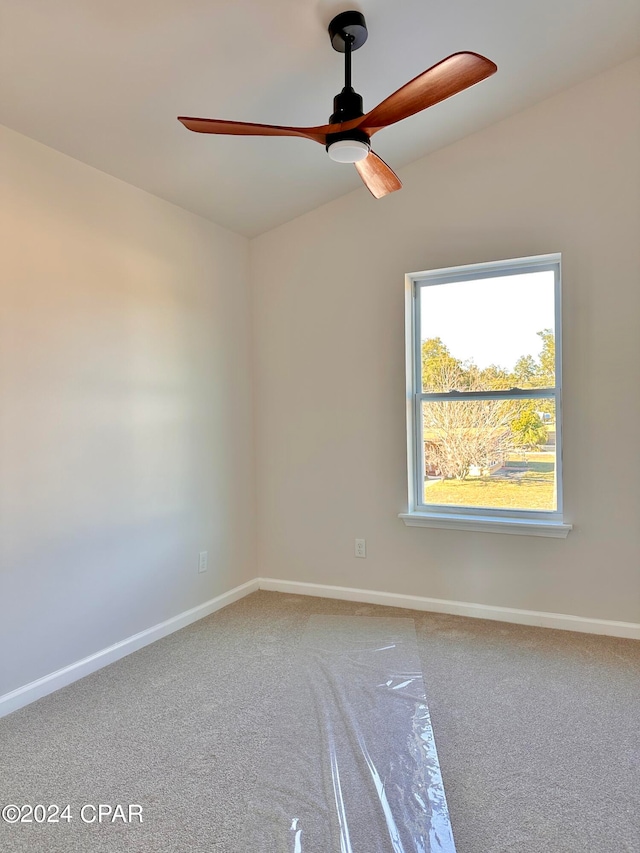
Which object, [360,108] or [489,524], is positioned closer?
[360,108]

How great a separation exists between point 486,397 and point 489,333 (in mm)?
394

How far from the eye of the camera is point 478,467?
3.36 metres

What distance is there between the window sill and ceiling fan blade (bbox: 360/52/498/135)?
7.29ft

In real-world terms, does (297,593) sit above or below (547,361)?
below

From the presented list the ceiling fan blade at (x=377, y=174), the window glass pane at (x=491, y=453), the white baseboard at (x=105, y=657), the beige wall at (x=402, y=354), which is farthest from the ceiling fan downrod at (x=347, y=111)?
the white baseboard at (x=105, y=657)

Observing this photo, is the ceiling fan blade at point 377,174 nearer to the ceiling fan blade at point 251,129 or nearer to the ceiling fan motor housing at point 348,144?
the ceiling fan motor housing at point 348,144

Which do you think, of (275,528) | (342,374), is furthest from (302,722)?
(342,374)

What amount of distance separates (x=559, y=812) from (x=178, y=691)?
158 cm

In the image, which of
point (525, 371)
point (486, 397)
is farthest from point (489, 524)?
point (525, 371)

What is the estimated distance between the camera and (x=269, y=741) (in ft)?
6.63

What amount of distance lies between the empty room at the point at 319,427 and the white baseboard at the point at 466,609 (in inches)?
0.6

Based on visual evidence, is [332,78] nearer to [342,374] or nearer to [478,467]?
[342,374]
